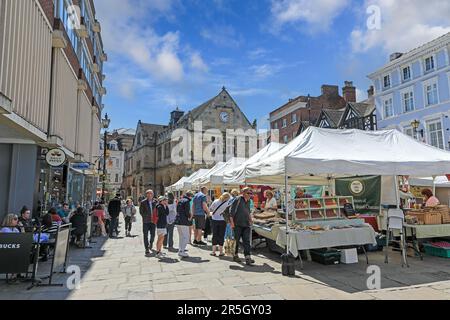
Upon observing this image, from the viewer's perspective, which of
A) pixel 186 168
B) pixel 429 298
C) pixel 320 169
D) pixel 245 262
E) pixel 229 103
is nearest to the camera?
pixel 429 298

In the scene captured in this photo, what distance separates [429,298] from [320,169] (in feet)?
9.92

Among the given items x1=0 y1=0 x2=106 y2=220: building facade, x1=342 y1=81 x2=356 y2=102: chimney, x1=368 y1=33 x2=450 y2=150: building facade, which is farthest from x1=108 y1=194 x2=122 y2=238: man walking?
x1=342 y1=81 x2=356 y2=102: chimney

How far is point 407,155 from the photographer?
8.39 meters

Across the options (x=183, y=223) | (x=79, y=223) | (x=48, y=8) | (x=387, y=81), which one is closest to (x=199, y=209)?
(x=183, y=223)

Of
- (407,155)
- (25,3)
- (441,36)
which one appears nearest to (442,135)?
(441,36)

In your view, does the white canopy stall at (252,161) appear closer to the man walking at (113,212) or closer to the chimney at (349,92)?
the man walking at (113,212)

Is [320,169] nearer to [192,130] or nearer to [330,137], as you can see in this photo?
[330,137]

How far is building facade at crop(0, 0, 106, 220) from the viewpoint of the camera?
8.17 metres

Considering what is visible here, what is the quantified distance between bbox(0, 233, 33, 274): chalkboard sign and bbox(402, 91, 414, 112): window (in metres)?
28.8

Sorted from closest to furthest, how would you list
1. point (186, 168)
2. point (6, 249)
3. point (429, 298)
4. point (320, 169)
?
point (429, 298), point (6, 249), point (320, 169), point (186, 168)

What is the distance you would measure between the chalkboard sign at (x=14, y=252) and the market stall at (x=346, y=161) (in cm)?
Answer: 499

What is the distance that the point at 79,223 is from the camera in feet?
36.7

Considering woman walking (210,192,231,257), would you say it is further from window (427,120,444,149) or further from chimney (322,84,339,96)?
chimney (322,84,339,96)

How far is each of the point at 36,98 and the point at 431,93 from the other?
2646 centimetres
